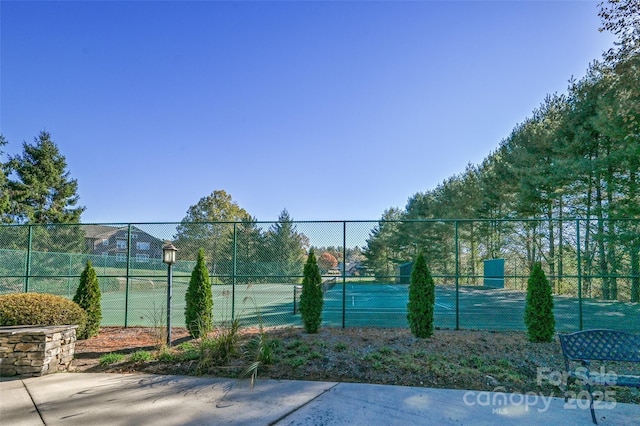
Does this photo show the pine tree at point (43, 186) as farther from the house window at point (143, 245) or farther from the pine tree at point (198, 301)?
the pine tree at point (198, 301)

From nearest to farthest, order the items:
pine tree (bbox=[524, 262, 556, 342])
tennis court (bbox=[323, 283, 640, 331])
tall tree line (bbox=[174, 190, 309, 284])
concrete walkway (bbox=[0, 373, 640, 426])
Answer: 1. concrete walkway (bbox=[0, 373, 640, 426])
2. pine tree (bbox=[524, 262, 556, 342])
3. tall tree line (bbox=[174, 190, 309, 284])
4. tennis court (bbox=[323, 283, 640, 331])

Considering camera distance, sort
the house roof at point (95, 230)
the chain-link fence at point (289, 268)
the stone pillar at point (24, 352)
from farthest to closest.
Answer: the house roof at point (95, 230), the chain-link fence at point (289, 268), the stone pillar at point (24, 352)

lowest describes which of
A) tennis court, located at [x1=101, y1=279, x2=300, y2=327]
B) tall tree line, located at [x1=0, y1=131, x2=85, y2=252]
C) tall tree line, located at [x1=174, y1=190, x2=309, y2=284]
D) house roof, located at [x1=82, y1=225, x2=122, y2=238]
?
tennis court, located at [x1=101, y1=279, x2=300, y2=327]

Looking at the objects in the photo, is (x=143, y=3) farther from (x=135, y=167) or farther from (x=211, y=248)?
(x=135, y=167)

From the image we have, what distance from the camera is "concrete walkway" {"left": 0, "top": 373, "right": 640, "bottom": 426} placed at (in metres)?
3.39

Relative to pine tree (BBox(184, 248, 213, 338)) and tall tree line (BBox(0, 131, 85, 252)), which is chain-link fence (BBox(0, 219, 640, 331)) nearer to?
pine tree (BBox(184, 248, 213, 338))

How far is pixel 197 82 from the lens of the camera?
31.3ft

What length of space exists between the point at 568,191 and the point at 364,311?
11.7 m

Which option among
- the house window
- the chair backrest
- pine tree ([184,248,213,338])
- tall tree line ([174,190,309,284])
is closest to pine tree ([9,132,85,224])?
the house window

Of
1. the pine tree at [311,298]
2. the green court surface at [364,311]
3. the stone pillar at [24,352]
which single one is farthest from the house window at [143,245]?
the pine tree at [311,298]

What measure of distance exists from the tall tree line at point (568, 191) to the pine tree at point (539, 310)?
1702mm

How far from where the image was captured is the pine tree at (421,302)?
20.8 ft

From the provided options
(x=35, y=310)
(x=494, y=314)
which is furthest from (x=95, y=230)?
(x=494, y=314)

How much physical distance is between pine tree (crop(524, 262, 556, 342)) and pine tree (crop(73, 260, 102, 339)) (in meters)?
7.91
